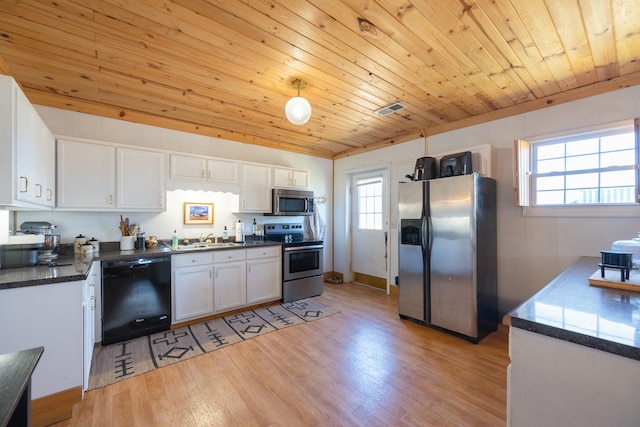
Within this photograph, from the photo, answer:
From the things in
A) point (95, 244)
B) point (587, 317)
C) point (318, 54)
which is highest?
point (318, 54)

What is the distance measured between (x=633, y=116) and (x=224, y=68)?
3.64m

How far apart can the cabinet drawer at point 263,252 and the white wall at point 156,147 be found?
625mm

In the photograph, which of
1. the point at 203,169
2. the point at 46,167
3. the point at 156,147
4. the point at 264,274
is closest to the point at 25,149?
the point at 46,167

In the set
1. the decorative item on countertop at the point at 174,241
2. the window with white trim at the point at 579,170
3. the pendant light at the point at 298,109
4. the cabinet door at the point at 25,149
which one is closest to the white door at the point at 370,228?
the window with white trim at the point at 579,170

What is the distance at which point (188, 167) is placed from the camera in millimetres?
3391

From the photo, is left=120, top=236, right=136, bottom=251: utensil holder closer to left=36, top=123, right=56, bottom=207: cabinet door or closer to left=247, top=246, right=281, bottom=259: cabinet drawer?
left=36, top=123, right=56, bottom=207: cabinet door

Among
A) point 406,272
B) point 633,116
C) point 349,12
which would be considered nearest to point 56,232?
point 349,12

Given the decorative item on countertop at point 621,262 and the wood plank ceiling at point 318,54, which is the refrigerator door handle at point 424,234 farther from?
the decorative item on countertop at point 621,262

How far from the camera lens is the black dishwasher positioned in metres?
2.62

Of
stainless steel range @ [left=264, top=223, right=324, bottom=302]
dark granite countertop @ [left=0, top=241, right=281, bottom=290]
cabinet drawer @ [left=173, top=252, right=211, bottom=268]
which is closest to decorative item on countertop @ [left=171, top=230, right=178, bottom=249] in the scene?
cabinet drawer @ [left=173, top=252, right=211, bottom=268]

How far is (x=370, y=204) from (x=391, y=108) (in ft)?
6.79

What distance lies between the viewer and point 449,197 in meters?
2.87

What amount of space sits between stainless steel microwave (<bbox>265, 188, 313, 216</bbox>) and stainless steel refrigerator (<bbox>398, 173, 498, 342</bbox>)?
1.66 m

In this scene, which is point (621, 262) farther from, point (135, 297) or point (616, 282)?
point (135, 297)
